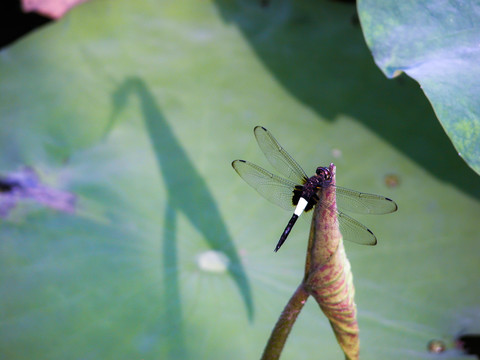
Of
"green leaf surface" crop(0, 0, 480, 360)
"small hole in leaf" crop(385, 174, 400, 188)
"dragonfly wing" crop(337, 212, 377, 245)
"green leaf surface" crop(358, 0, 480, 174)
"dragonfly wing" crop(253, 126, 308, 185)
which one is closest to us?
"green leaf surface" crop(358, 0, 480, 174)

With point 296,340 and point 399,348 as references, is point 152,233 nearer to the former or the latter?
point 296,340

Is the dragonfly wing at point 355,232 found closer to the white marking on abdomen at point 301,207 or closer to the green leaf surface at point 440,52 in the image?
the white marking on abdomen at point 301,207

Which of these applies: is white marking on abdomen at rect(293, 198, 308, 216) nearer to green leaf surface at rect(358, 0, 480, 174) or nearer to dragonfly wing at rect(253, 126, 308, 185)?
dragonfly wing at rect(253, 126, 308, 185)

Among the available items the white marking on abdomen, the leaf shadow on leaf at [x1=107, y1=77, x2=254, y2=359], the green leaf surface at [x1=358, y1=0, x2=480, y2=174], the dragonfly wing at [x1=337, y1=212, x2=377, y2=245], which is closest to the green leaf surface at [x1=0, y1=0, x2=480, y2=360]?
the leaf shadow on leaf at [x1=107, y1=77, x2=254, y2=359]

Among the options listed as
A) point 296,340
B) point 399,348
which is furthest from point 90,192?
point 399,348

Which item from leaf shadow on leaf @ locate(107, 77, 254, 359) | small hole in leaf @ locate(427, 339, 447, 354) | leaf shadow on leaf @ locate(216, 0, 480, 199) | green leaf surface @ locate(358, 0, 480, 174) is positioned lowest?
small hole in leaf @ locate(427, 339, 447, 354)
